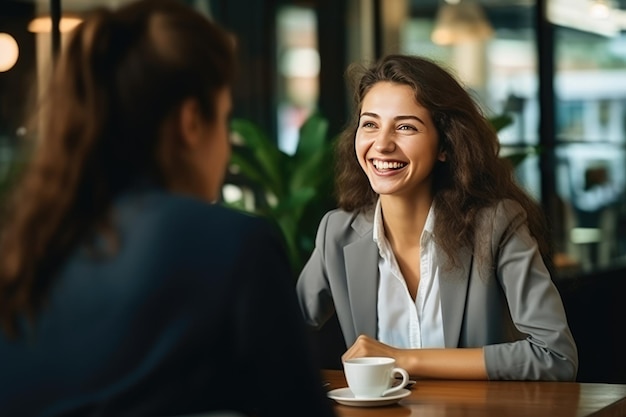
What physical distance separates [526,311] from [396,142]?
20.5 inches

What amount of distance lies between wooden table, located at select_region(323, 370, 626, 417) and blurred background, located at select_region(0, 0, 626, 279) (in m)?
3.43

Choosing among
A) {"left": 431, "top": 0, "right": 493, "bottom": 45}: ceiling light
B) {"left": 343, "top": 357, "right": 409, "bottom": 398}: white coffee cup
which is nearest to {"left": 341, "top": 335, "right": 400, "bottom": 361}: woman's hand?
{"left": 343, "top": 357, "right": 409, "bottom": 398}: white coffee cup

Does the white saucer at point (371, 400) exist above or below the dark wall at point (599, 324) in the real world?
above

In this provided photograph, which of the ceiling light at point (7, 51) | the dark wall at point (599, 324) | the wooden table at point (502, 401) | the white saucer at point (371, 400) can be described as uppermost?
the ceiling light at point (7, 51)

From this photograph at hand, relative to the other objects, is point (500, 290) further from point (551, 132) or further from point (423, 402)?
point (551, 132)

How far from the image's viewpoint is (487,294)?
2.71 m

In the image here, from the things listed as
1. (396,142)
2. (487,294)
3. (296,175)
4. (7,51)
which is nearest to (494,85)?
(296,175)

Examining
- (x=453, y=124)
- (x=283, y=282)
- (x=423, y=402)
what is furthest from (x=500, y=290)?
(x=283, y=282)

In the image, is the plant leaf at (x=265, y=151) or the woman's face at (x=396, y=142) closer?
the woman's face at (x=396, y=142)

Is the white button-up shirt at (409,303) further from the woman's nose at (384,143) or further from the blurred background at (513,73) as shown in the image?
the blurred background at (513,73)

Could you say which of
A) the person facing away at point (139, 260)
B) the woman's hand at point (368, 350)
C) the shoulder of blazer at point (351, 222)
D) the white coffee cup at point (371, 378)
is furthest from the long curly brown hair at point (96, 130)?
the shoulder of blazer at point (351, 222)

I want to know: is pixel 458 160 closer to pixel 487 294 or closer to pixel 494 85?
pixel 487 294

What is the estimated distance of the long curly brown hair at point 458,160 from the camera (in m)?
2.78

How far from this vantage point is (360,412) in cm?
216
